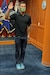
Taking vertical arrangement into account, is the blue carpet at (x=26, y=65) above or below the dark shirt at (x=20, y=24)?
below

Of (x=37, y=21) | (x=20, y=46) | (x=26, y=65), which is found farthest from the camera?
(x=37, y=21)

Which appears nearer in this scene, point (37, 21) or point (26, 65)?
point (26, 65)

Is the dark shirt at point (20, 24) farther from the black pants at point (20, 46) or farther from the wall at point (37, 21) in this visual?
the wall at point (37, 21)

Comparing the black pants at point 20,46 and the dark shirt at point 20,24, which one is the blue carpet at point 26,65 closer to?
the black pants at point 20,46

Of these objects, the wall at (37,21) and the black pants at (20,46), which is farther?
the wall at (37,21)

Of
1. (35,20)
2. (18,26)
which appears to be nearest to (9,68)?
(18,26)

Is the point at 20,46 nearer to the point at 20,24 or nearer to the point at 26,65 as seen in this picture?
the point at 20,24

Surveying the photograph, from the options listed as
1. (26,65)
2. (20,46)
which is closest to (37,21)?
(26,65)

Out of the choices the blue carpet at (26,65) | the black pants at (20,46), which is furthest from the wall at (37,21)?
the black pants at (20,46)

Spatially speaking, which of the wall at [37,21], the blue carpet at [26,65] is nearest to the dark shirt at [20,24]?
the blue carpet at [26,65]

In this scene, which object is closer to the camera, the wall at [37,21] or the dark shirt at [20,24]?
the dark shirt at [20,24]

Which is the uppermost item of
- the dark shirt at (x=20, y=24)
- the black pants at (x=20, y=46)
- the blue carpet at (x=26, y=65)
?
the dark shirt at (x=20, y=24)

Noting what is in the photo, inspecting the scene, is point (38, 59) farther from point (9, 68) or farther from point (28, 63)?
point (9, 68)

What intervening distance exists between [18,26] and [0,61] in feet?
4.21
